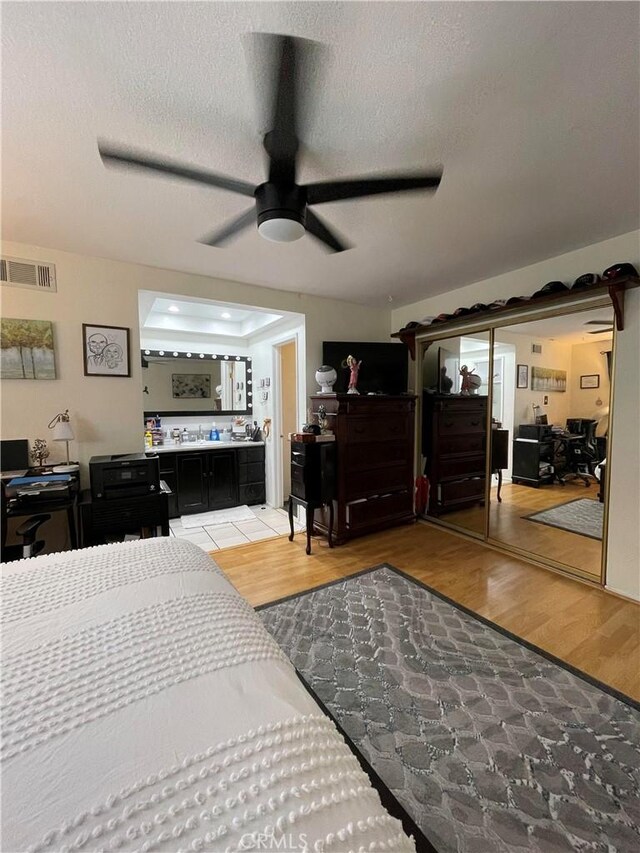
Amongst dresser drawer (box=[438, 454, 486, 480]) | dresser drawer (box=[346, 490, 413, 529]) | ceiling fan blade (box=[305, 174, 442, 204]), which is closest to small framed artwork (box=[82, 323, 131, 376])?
ceiling fan blade (box=[305, 174, 442, 204])

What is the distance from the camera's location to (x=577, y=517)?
9.69 feet

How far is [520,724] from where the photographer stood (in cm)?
148

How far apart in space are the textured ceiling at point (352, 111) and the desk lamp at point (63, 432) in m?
1.25

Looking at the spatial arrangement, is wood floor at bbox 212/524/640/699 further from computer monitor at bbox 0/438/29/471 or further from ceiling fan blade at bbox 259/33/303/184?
ceiling fan blade at bbox 259/33/303/184

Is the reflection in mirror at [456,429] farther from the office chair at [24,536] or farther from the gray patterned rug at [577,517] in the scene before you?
the office chair at [24,536]

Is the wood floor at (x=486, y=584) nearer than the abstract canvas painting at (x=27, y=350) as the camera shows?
Yes

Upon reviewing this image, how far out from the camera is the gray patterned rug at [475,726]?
3.75 feet

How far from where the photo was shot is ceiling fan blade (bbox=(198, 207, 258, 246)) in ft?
5.16

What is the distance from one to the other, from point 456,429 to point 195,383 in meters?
3.33

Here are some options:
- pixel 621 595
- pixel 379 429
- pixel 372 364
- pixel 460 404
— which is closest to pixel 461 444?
pixel 460 404

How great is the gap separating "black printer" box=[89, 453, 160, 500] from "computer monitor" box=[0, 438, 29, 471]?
1.33 ft

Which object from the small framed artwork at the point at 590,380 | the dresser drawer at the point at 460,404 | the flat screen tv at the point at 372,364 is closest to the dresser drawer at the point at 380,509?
the dresser drawer at the point at 460,404

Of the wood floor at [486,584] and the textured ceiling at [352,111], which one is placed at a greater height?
the textured ceiling at [352,111]

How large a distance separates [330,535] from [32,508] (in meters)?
2.28
